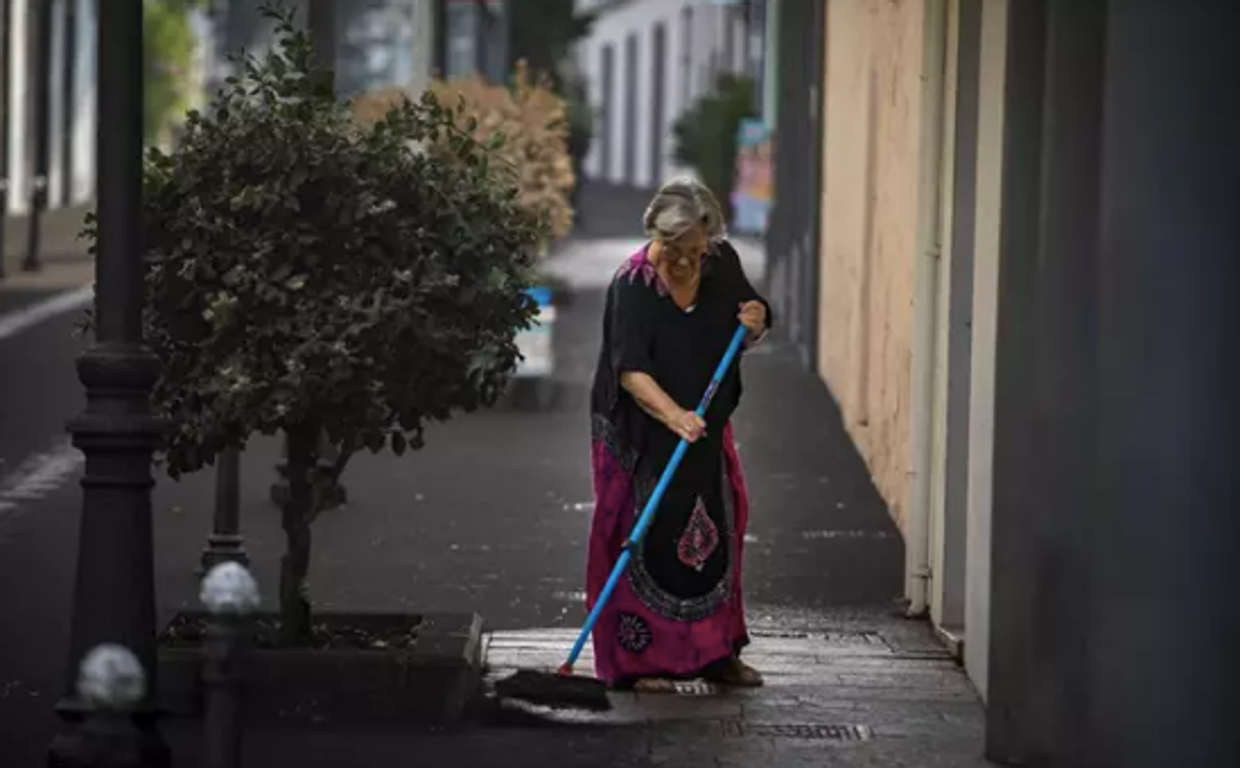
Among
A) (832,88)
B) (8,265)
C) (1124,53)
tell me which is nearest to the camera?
(1124,53)

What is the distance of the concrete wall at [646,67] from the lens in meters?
61.2

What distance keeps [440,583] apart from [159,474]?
425 centimetres

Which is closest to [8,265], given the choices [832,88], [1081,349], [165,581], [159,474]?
[832,88]

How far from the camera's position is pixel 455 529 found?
49.5 feet

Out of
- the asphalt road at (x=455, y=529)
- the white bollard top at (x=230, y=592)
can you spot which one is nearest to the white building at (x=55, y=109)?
the asphalt road at (x=455, y=529)

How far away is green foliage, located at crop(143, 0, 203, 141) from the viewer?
174 ft

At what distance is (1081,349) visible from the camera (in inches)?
348

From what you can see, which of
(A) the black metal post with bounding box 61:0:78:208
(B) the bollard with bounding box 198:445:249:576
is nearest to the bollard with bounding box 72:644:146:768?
(B) the bollard with bounding box 198:445:249:576

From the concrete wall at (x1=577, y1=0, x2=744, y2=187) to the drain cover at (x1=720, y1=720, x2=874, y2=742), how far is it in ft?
147

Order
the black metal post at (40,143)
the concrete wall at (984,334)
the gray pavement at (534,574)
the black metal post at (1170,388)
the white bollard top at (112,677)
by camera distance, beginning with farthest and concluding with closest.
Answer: the black metal post at (40,143) → the concrete wall at (984,334) → the gray pavement at (534,574) → the black metal post at (1170,388) → the white bollard top at (112,677)

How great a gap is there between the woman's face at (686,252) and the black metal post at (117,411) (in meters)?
1.90

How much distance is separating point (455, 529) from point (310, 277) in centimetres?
503

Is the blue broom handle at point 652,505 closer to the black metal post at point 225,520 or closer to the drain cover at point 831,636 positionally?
the drain cover at point 831,636

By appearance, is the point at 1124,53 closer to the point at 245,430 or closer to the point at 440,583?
the point at 245,430
